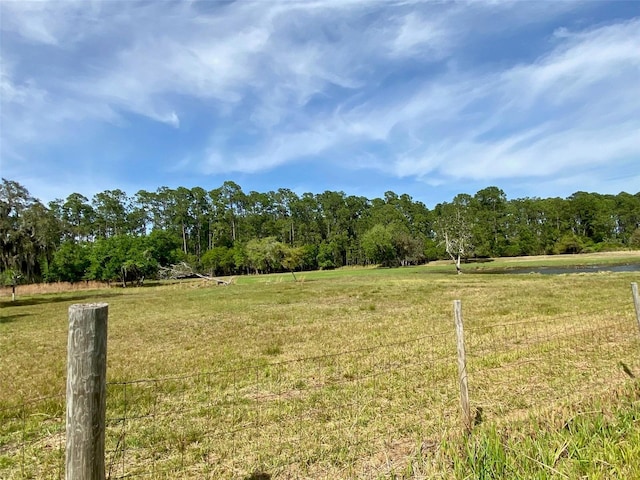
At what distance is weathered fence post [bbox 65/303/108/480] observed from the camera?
2.20 meters

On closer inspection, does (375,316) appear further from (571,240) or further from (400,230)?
(571,240)

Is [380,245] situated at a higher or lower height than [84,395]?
higher

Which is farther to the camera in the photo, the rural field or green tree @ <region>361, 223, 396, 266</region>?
green tree @ <region>361, 223, 396, 266</region>

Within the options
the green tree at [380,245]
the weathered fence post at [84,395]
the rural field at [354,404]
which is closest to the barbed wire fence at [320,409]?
the rural field at [354,404]

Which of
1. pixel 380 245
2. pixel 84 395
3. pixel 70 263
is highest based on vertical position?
pixel 380 245

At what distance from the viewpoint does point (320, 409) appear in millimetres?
5914

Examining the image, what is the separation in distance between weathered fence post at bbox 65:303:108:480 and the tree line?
2684 inches

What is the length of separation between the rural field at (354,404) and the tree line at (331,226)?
200 ft

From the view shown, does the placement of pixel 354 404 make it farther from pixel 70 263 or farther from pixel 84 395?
pixel 70 263

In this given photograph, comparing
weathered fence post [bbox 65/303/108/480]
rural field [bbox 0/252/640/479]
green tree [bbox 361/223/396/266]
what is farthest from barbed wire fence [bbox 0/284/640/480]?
green tree [bbox 361/223/396/266]

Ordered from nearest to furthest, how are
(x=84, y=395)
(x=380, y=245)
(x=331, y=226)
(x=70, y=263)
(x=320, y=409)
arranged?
(x=84, y=395)
(x=320, y=409)
(x=70, y=263)
(x=380, y=245)
(x=331, y=226)

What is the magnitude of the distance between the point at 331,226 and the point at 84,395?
115 m

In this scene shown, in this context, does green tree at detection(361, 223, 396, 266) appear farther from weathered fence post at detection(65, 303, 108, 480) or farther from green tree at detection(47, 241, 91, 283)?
weathered fence post at detection(65, 303, 108, 480)

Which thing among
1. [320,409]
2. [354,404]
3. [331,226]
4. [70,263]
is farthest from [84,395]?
[331,226]
